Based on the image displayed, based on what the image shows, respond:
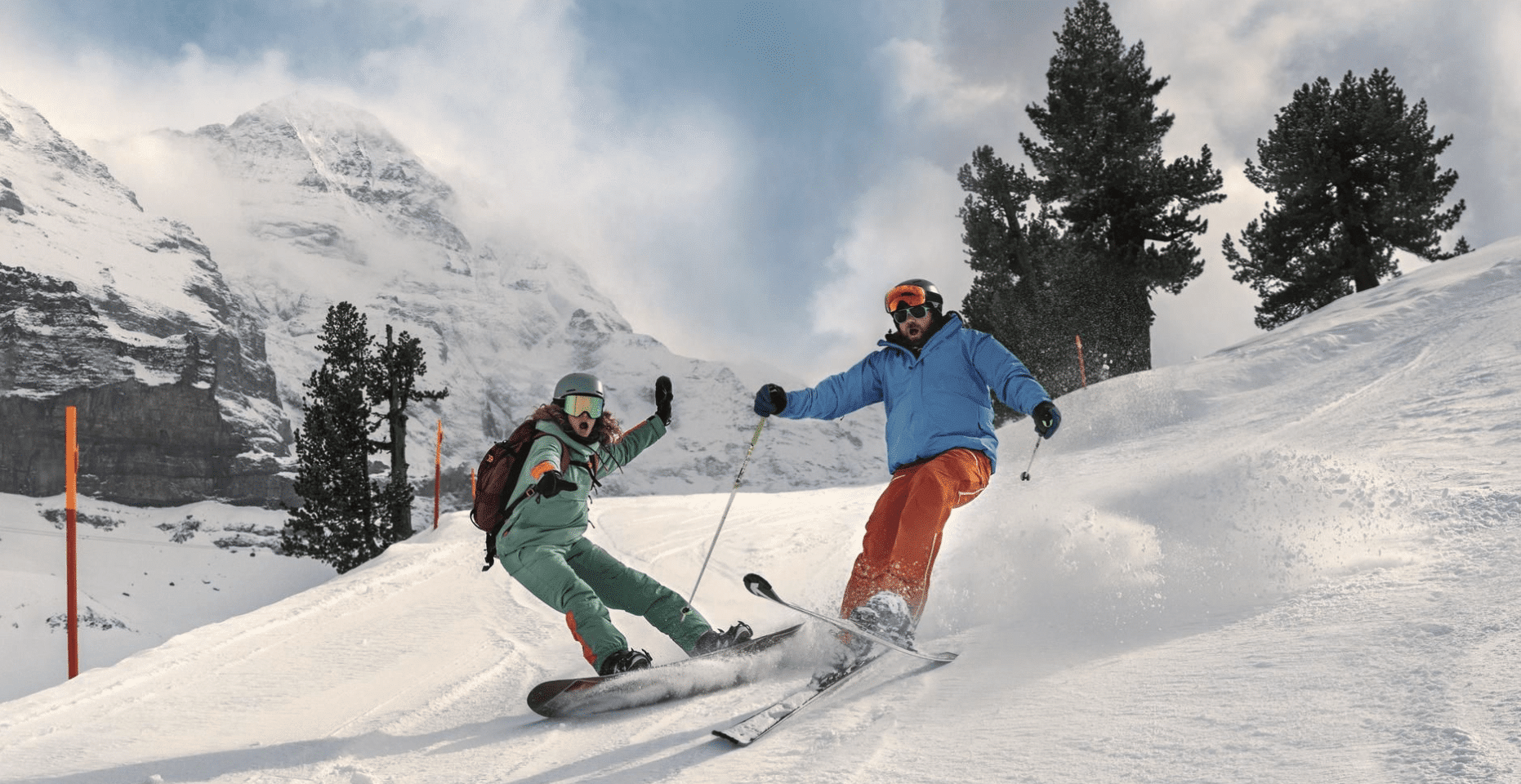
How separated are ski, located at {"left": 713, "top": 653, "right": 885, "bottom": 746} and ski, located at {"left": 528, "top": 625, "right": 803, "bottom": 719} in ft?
1.39

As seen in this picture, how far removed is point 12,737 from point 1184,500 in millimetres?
5826

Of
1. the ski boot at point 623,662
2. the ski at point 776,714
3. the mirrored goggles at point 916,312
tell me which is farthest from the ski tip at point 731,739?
the mirrored goggles at point 916,312

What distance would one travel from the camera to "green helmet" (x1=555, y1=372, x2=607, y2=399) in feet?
14.5

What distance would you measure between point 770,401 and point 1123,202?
→ 22.4 meters

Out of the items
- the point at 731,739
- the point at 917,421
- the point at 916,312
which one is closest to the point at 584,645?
the point at 731,739

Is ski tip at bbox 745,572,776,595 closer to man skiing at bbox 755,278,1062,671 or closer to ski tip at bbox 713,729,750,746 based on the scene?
man skiing at bbox 755,278,1062,671

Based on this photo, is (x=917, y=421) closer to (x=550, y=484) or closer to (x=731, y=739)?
(x=550, y=484)

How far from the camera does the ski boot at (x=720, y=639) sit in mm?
3994

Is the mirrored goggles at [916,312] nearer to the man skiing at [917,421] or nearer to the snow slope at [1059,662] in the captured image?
the man skiing at [917,421]

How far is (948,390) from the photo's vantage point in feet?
14.0

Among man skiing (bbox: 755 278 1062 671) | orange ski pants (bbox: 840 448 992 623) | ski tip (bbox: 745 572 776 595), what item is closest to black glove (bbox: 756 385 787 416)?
man skiing (bbox: 755 278 1062 671)

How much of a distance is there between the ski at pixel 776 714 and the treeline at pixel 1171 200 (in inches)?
863

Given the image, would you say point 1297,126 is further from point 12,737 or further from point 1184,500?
point 12,737

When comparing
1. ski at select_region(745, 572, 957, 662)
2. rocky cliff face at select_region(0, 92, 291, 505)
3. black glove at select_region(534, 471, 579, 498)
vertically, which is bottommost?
ski at select_region(745, 572, 957, 662)
